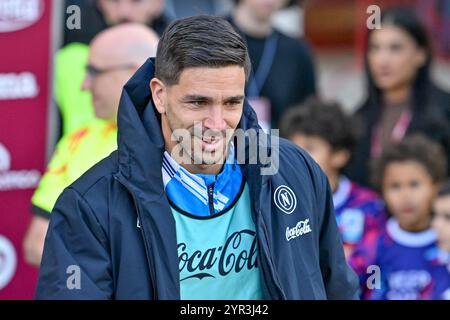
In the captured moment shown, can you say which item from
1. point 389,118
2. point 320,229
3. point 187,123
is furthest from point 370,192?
point 187,123

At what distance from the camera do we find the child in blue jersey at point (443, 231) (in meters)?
5.00

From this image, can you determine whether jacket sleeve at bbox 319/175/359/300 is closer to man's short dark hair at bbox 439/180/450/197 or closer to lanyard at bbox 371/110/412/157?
man's short dark hair at bbox 439/180/450/197

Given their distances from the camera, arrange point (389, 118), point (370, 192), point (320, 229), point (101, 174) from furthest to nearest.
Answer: point (389, 118), point (370, 192), point (320, 229), point (101, 174)

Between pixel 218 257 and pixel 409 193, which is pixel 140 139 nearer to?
pixel 218 257

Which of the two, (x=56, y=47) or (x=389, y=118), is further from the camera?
(x=389, y=118)

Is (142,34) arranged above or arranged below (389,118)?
above

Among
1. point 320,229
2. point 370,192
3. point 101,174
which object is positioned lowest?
point 370,192

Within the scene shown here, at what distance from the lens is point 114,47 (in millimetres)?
4742

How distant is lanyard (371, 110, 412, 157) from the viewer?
19.5 feet

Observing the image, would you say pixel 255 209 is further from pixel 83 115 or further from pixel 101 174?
pixel 83 115

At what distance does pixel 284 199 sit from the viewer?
3.12m

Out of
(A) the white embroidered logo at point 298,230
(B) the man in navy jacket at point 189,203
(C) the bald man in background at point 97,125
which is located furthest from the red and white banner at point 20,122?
(A) the white embroidered logo at point 298,230

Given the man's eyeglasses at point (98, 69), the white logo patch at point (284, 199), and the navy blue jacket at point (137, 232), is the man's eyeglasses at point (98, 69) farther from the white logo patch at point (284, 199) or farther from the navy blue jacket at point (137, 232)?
the white logo patch at point (284, 199)

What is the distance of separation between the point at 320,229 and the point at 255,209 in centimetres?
28
